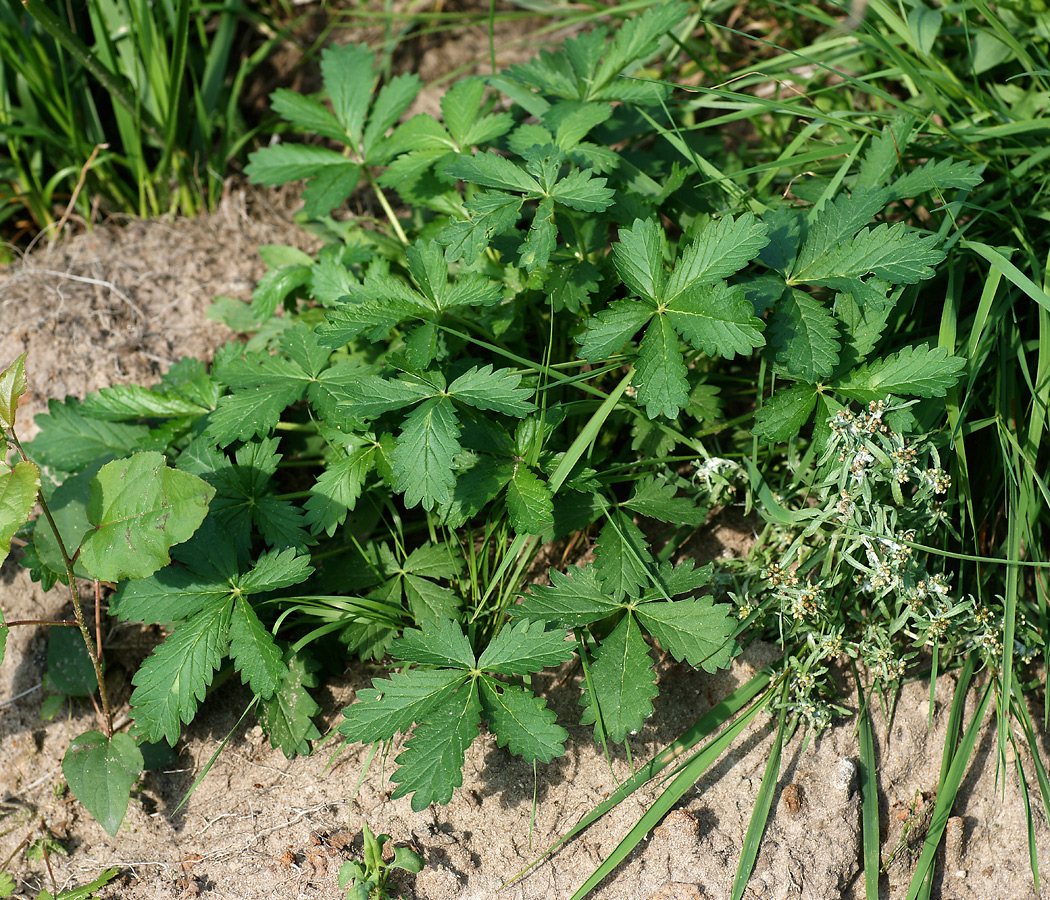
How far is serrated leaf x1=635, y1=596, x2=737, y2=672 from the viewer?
1.67 metres

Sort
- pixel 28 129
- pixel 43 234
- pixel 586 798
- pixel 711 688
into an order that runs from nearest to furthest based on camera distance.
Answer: pixel 586 798, pixel 711 688, pixel 28 129, pixel 43 234

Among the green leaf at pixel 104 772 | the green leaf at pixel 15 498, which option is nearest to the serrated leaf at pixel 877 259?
the green leaf at pixel 15 498

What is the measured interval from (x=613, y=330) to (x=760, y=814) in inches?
41.2

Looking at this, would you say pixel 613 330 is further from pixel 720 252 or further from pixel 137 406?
pixel 137 406

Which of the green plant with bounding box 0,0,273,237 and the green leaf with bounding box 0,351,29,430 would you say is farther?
the green plant with bounding box 0,0,273,237

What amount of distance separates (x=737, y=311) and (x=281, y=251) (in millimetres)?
1474

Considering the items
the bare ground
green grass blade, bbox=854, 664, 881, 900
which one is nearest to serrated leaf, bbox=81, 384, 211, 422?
the bare ground

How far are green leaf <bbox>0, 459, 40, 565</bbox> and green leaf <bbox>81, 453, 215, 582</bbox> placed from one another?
15 centimetres

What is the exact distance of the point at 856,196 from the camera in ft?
5.86

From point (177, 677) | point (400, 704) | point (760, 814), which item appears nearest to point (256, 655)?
point (177, 677)

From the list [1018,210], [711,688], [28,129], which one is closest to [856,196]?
[1018,210]

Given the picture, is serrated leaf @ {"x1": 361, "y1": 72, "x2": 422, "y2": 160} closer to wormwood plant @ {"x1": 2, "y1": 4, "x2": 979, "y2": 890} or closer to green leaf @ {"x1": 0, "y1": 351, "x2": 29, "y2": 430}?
wormwood plant @ {"x1": 2, "y1": 4, "x2": 979, "y2": 890}

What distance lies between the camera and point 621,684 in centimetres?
166

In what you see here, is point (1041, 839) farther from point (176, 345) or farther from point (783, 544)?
point (176, 345)
